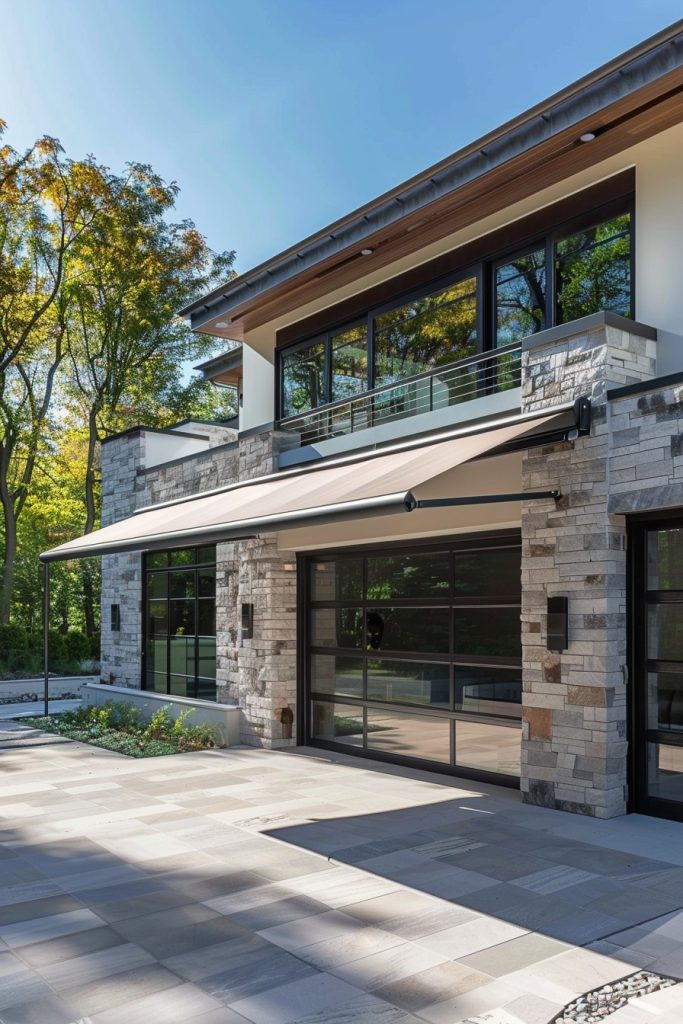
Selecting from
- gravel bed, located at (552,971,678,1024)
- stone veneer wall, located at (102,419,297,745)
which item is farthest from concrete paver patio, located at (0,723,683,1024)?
stone veneer wall, located at (102,419,297,745)

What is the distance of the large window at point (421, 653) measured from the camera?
34.9 ft

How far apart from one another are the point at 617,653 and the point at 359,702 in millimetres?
4910

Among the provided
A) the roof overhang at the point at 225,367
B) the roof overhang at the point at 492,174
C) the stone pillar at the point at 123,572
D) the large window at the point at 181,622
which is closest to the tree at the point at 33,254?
the roof overhang at the point at 225,367

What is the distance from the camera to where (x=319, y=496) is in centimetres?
926

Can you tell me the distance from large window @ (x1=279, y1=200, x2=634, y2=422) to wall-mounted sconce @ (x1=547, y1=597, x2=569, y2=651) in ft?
10.8

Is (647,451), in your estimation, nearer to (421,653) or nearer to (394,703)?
(421,653)

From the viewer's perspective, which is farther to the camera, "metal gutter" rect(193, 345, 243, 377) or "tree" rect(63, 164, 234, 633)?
"tree" rect(63, 164, 234, 633)

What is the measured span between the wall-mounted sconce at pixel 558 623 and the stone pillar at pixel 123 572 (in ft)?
37.2

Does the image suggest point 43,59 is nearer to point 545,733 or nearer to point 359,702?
point 359,702

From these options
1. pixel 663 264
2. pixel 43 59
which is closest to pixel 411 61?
pixel 43 59

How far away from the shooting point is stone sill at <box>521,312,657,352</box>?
8.73 m

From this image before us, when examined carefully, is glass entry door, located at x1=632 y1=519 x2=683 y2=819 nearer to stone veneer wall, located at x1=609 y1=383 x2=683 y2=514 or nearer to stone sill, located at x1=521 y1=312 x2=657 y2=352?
stone veneer wall, located at x1=609 y1=383 x2=683 y2=514

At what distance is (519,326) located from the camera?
10859mm

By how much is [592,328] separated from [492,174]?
246cm
